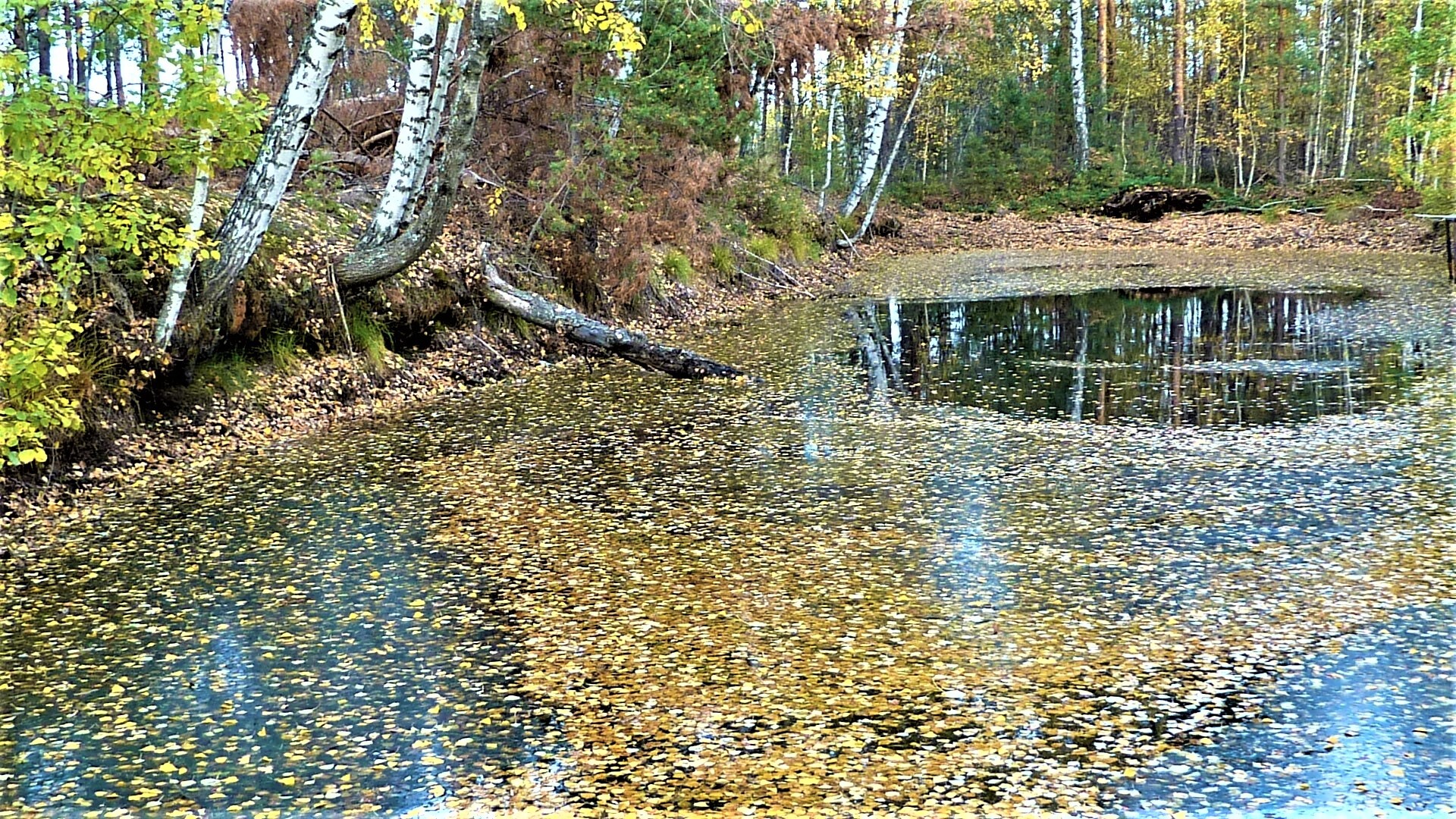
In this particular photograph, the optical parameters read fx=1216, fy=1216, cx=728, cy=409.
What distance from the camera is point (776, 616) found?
5.28 m

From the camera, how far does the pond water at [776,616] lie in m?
3.85

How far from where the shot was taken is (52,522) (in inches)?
265

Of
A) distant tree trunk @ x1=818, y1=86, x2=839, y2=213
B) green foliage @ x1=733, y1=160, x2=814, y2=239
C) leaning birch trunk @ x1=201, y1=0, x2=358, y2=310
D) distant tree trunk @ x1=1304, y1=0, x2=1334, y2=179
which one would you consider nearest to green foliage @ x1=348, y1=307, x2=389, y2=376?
leaning birch trunk @ x1=201, y1=0, x2=358, y2=310

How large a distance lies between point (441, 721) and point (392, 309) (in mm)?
7011

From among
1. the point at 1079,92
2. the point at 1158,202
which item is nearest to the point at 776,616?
the point at 1158,202

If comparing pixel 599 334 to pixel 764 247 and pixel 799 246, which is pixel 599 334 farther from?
pixel 799 246

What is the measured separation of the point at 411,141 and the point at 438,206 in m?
0.56

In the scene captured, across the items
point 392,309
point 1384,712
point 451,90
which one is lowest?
point 1384,712

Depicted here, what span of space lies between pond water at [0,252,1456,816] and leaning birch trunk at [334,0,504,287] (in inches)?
51.3

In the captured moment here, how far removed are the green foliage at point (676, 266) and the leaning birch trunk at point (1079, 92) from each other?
20648 millimetres

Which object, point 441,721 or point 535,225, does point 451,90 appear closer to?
point 535,225

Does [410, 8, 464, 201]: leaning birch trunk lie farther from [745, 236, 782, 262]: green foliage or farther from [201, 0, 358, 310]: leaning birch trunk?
[745, 236, 782, 262]: green foliage

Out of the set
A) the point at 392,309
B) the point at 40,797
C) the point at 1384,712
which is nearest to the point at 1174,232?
the point at 392,309

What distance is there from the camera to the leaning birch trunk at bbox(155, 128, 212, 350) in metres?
7.25
